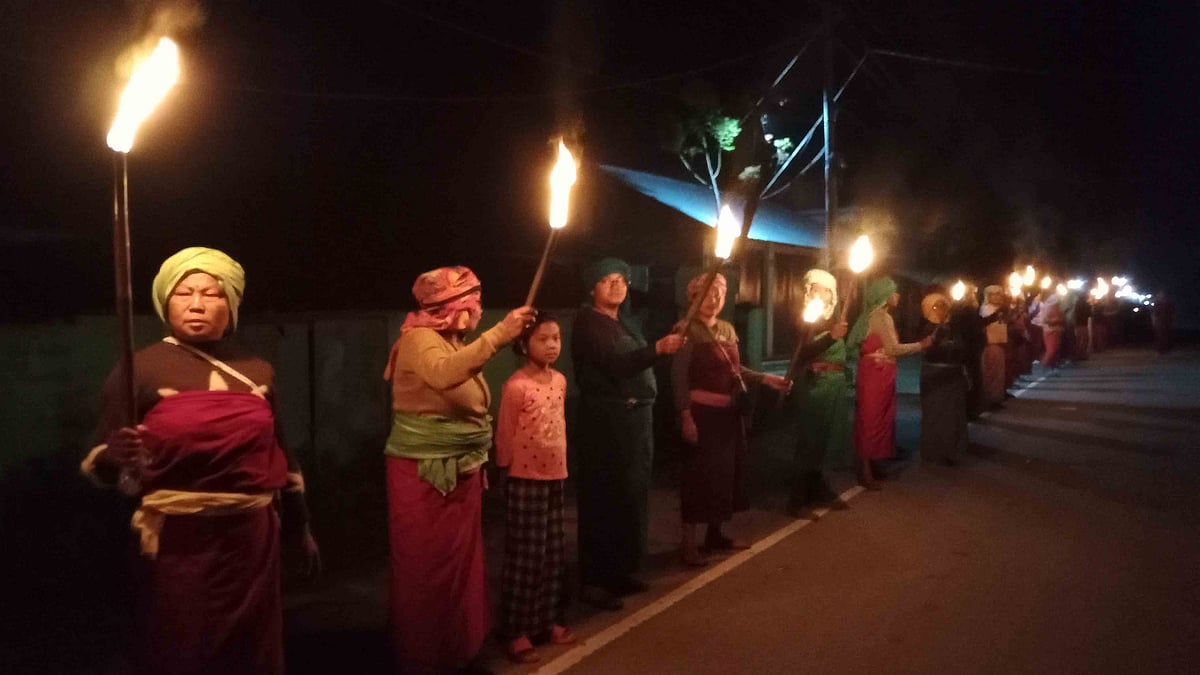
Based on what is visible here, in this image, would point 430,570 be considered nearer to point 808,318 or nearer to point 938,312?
point 808,318

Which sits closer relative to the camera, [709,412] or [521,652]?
[521,652]

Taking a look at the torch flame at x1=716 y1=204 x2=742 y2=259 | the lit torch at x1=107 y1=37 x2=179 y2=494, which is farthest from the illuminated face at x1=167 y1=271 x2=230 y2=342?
the torch flame at x1=716 y1=204 x2=742 y2=259

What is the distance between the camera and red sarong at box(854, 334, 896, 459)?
9867mm

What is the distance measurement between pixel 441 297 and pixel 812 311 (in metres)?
3.93

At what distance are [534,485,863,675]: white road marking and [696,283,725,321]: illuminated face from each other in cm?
174

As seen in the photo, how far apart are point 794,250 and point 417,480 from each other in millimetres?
14165

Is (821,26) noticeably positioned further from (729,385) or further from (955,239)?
(955,239)

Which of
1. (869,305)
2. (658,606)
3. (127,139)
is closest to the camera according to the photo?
(127,139)

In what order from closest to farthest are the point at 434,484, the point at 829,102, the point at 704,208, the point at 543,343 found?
the point at 434,484
the point at 543,343
the point at 829,102
the point at 704,208

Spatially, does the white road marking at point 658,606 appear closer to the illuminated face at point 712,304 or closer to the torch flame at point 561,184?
the illuminated face at point 712,304

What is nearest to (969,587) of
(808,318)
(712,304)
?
(808,318)

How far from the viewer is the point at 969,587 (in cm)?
658

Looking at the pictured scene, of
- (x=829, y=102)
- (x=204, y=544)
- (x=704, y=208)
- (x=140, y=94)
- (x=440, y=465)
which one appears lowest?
(x=204, y=544)

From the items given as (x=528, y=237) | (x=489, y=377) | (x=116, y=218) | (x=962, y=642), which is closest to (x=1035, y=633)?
(x=962, y=642)
